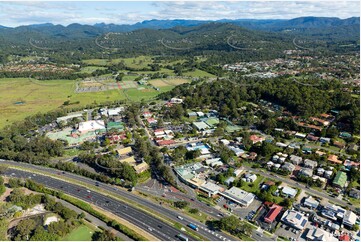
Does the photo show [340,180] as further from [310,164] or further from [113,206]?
[113,206]

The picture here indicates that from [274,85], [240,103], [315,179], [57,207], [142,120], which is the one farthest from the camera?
[274,85]

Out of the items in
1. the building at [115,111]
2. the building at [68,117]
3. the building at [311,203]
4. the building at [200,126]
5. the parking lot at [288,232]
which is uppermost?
the building at [115,111]

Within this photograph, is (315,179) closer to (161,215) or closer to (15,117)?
(161,215)

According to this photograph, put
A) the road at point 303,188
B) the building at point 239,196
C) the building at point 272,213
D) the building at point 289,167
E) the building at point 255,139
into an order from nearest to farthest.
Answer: the building at point 272,213, the building at point 239,196, the road at point 303,188, the building at point 289,167, the building at point 255,139

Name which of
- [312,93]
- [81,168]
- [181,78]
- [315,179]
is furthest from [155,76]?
[315,179]

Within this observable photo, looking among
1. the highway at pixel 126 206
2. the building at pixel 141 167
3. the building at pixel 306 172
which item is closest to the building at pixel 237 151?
the building at pixel 306 172

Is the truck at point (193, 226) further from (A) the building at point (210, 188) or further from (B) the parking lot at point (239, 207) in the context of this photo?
(A) the building at point (210, 188)

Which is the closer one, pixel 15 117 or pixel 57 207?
pixel 57 207
